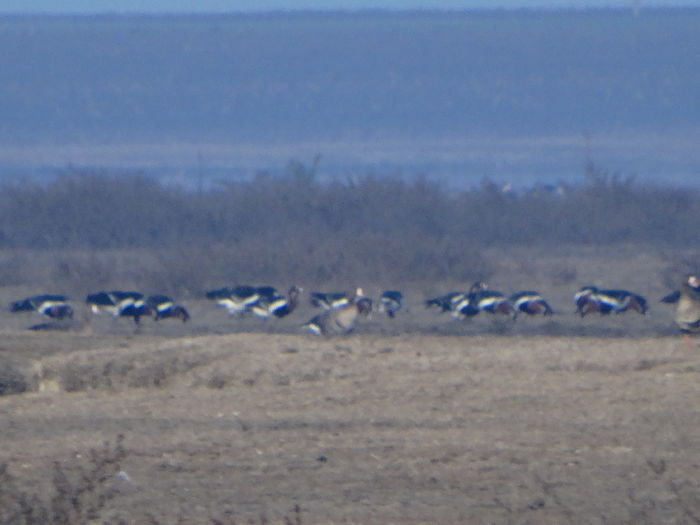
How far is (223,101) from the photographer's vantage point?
80.5 meters

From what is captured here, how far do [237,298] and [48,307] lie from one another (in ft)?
8.27

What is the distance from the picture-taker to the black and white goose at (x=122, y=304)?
1811 cm

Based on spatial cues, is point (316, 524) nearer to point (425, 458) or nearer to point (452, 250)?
point (425, 458)

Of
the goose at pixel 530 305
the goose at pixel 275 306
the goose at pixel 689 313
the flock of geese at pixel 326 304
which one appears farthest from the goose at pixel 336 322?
the goose at pixel 689 313

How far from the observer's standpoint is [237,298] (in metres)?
19.2

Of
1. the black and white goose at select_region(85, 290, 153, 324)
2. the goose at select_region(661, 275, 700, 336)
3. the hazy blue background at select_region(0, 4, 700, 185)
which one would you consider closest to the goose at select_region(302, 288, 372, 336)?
the black and white goose at select_region(85, 290, 153, 324)

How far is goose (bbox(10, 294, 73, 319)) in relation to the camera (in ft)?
61.3

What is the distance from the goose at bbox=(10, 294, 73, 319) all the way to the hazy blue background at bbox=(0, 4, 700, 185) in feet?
128

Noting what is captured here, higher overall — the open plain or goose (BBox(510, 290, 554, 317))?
goose (BBox(510, 290, 554, 317))

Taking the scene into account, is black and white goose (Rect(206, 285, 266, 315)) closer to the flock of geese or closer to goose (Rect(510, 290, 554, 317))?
the flock of geese

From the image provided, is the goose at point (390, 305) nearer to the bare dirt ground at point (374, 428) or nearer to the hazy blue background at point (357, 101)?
the bare dirt ground at point (374, 428)

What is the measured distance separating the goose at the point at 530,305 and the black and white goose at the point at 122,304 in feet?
15.6

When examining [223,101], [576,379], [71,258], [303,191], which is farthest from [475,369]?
[223,101]

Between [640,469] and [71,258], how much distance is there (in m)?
20.7
